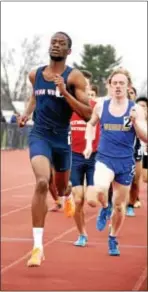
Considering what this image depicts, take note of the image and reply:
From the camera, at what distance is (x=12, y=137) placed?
45.0 m

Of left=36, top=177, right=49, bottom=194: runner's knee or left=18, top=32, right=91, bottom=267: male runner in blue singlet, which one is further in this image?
left=36, top=177, right=49, bottom=194: runner's knee

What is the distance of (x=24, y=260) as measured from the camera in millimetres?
10891

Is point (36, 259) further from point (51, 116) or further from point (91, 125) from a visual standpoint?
point (91, 125)

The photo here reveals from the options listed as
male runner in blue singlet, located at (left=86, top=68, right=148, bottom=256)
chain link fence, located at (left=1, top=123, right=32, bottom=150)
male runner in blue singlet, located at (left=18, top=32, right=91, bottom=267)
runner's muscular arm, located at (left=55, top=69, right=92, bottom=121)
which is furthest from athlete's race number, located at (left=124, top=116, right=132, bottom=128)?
chain link fence, located at (left=1, top=123, right=32, bottom=150)

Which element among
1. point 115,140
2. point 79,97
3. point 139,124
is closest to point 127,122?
point 115,140

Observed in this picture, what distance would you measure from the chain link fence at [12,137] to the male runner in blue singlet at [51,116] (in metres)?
34.7

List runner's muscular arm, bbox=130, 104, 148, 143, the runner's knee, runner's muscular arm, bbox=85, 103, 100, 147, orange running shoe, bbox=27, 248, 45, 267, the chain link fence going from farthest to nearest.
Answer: the chain link fence → runner's muscular arm, bbox=85, 103, 100, 147 → runner's muscular arm, bbox=130, 104, 148, 143 → the runner's knee → orange running shoe, bbox=27, 248, 45, 267

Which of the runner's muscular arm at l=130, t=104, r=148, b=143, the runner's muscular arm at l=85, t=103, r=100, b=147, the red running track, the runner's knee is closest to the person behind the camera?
the runner's knee

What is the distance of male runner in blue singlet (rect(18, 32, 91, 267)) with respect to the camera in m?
7.12

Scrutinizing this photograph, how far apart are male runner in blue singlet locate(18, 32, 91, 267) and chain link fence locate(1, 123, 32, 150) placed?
3473 centimetres

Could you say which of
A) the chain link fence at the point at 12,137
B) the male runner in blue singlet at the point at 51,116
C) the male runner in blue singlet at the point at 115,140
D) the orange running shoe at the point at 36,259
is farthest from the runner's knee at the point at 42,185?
the chain link fence at the point at 12,137

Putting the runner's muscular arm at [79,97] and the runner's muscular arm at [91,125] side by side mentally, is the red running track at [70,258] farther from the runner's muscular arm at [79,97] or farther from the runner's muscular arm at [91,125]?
the runner's muscular arm at [79,97]

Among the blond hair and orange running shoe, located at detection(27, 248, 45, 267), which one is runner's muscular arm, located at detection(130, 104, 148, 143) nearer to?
the blond hair

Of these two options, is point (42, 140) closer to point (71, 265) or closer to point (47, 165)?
point (47, 165)
